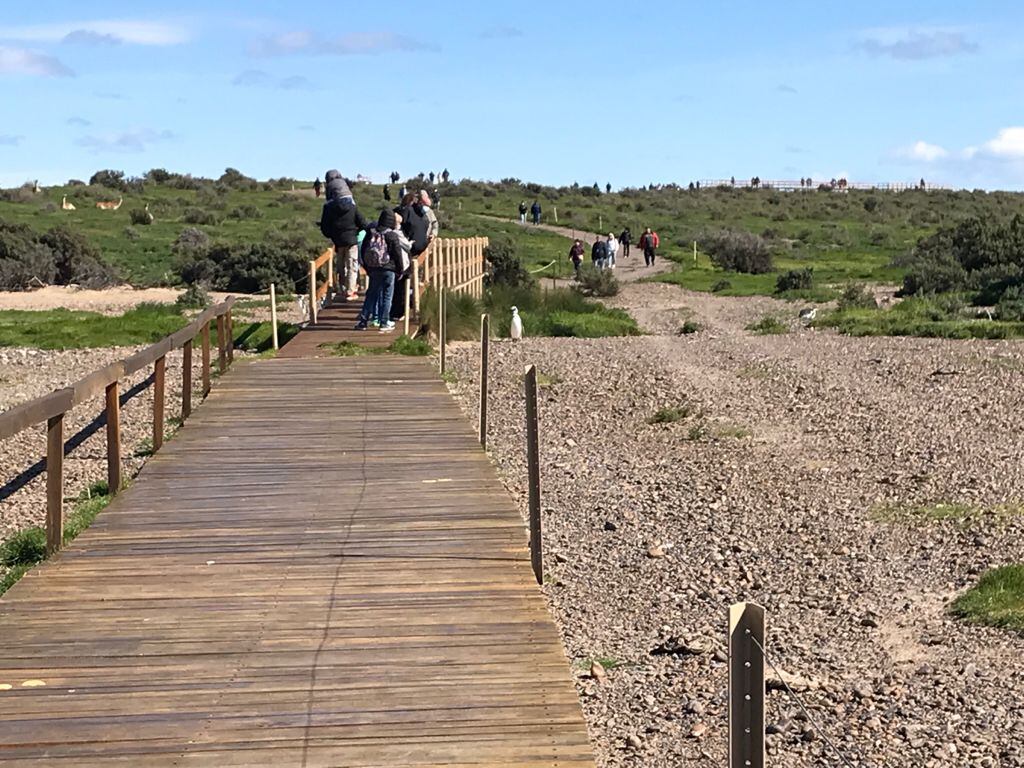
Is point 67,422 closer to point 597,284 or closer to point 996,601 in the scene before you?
point 996,601

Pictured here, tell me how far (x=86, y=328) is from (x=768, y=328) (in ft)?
38.9

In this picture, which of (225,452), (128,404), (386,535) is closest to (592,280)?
(128,404)

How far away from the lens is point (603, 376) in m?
20.2

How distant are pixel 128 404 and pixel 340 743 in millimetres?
13673

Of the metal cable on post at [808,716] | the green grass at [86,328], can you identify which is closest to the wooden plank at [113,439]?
the metal cable on post at [808,716]

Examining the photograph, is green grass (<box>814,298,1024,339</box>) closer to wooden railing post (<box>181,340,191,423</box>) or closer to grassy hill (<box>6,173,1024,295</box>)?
grassy hill (<box>6,173,1024,295</box>)

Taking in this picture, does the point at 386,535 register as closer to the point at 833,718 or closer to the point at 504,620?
the point at 504,620

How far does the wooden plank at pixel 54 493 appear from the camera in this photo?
8.09 meters

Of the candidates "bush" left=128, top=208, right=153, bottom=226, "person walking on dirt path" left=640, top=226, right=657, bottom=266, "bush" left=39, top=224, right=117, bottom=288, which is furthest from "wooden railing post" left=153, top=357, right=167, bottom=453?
"bush" left=128, top=208, right=153, bottom=226

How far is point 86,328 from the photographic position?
82.2ft

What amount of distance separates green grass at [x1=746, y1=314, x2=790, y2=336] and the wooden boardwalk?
16555 millimetres

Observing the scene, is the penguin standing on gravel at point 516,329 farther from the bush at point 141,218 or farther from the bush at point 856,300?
the bush at point 141,218

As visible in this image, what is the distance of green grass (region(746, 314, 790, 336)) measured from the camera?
2682cm

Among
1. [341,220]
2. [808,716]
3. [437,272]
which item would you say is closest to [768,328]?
[437,272]
